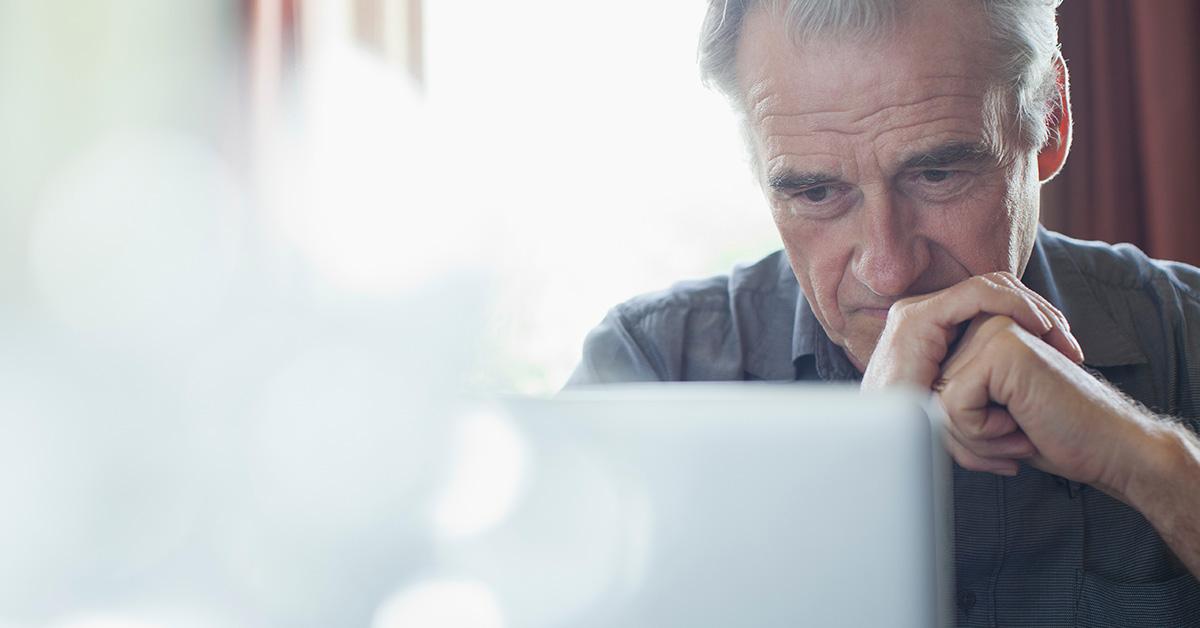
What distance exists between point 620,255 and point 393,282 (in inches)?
25.9

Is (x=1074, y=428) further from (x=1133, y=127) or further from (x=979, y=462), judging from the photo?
(x=1133, y=127)

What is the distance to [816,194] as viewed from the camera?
1.18 meters

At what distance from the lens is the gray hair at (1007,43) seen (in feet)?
3.69

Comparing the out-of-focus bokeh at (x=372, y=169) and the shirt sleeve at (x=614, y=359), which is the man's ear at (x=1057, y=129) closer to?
the shirt sleeve at (x=614, y=359)

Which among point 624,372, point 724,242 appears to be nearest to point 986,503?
point 624,372

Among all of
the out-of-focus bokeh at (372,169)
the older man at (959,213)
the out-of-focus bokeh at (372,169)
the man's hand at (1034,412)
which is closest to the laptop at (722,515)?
the man's hand at (1034,412)

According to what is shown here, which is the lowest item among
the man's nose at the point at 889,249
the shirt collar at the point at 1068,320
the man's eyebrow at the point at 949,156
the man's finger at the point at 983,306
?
the shirt collar at the point at 1068,320

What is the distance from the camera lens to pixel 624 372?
1378mm

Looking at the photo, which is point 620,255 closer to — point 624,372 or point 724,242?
point 724,242

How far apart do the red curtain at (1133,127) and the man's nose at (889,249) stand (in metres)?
1.57

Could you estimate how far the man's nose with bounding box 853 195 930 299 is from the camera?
1111 mm

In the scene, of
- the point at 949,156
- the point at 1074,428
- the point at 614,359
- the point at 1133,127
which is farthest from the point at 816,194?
the point at 1133,127

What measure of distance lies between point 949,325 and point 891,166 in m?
0.29

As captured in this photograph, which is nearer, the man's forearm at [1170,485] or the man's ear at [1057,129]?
the man's forearm at [1170,485]
